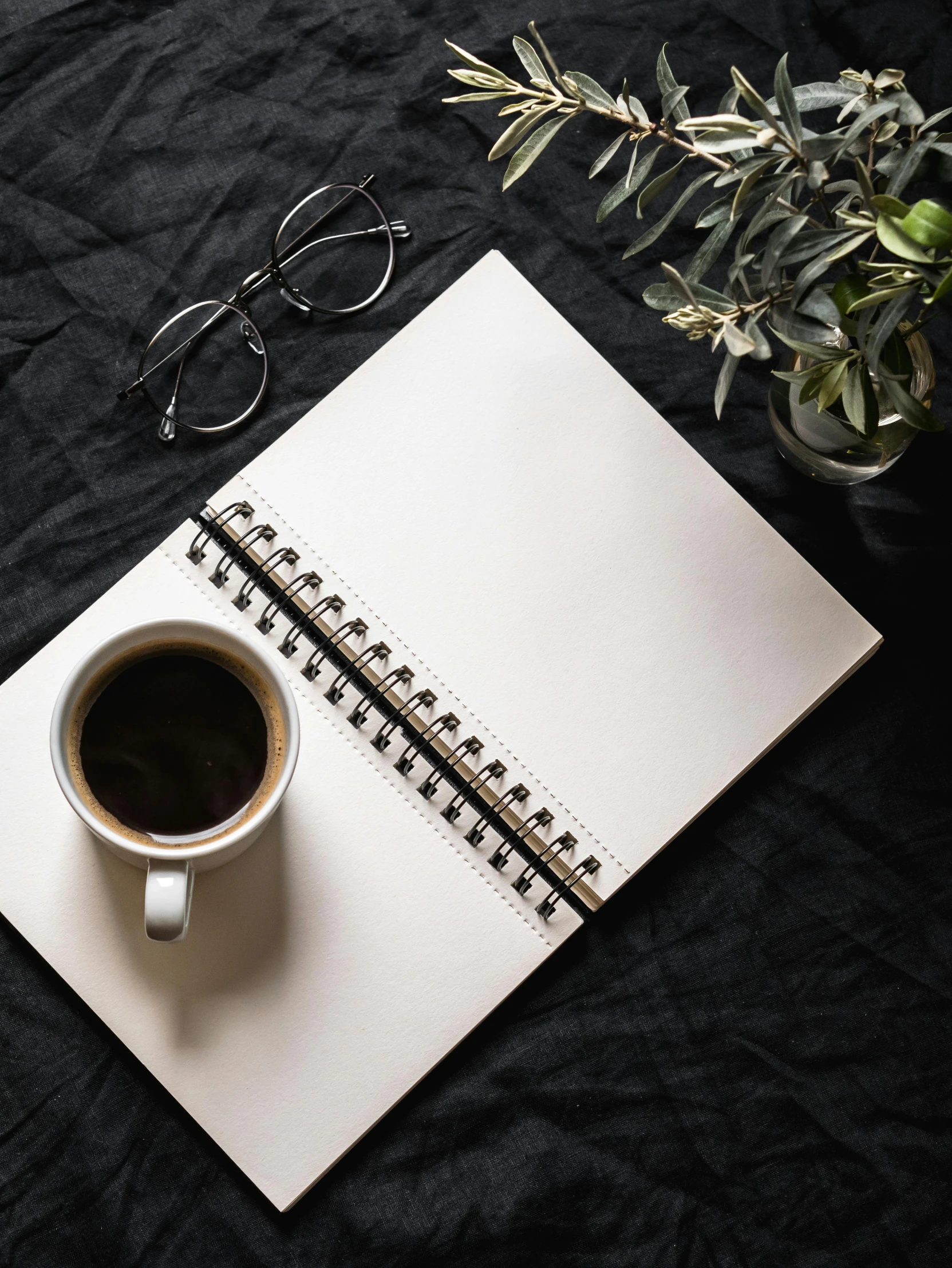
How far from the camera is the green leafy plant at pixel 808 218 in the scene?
1.80 ft

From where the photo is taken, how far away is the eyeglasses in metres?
0.86

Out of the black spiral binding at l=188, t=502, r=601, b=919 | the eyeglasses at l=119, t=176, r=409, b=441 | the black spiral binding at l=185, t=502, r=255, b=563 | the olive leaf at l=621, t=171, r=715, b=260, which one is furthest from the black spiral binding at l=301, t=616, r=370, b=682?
the olive leaf at l=621, t=171, r=715, b=260

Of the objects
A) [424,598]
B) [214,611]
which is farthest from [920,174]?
[214,611]

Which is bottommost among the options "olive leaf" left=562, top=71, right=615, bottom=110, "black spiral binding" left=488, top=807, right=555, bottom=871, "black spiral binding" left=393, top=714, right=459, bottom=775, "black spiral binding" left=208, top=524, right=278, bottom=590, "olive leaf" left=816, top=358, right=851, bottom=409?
"black spiral binding" left=488, top=807, right=555, bottom=871

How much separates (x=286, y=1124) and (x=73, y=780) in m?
0.30

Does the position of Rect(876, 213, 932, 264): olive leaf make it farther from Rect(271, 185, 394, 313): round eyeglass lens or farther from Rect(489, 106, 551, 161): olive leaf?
Rect(271, 185, 394, 313): round eyeglass lens

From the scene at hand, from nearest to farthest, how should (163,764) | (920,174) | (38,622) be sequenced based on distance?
(920,174), (163,764), (38,622)

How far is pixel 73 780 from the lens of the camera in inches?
26.4

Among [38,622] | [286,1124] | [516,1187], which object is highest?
[38,622]

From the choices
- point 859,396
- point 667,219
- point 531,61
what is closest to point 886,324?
point 859,396

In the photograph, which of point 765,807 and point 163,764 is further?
point 765,807

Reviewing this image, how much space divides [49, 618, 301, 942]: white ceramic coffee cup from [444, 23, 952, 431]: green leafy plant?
345 mm

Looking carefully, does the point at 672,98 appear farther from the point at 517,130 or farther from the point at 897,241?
the point at 897,241

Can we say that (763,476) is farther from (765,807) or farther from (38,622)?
(38,622)
